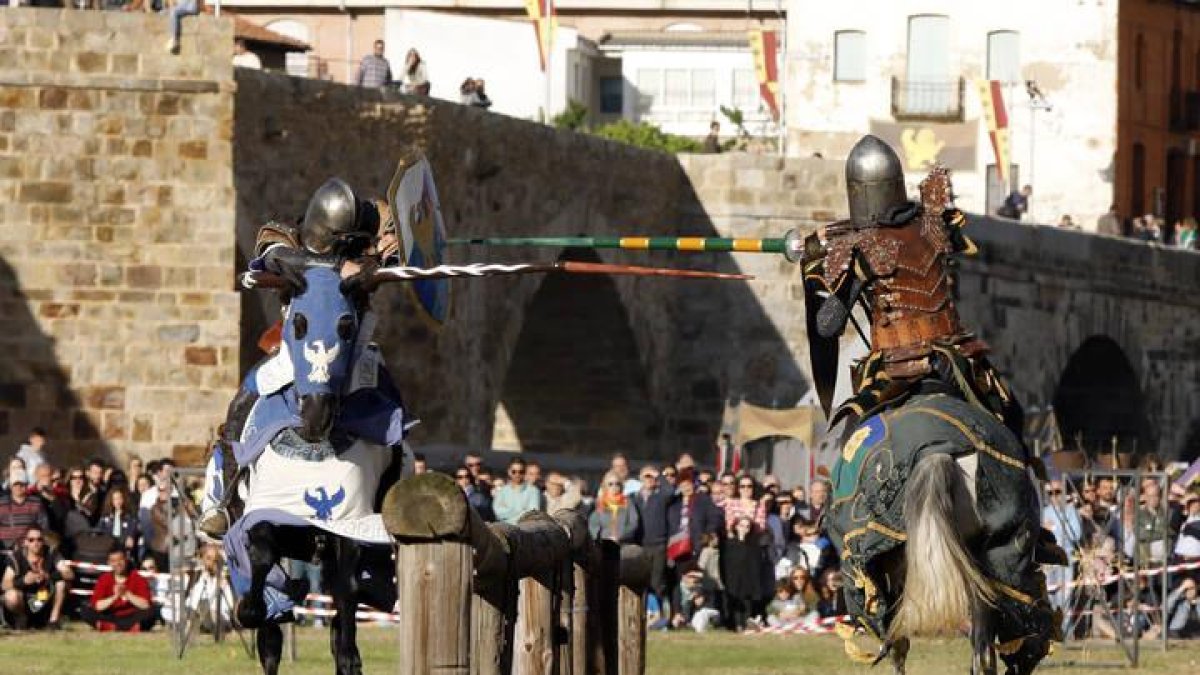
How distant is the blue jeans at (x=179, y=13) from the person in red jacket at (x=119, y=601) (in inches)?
292

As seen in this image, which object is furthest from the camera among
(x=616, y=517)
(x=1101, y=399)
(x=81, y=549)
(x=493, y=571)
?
(x=1101, y=399)

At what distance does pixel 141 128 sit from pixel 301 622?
7.57 m

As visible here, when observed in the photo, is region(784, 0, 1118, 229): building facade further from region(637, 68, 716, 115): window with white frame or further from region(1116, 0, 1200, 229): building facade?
region(637, 68, 716, 115): window with white frame

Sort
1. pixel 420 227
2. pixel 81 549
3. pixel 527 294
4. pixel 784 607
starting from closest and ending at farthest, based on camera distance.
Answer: pixel 420 227
pixel 81 549
pixel 784 607
pixel 527 294

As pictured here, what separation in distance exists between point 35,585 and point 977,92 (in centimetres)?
5029

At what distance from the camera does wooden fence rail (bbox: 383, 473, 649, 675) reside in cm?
1147

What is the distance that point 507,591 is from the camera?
12.7m

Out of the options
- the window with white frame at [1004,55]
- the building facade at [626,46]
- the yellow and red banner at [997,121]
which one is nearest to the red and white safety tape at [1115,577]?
the yellow and red banner at [997,121]

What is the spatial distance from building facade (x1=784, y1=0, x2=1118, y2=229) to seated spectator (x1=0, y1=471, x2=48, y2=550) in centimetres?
4728

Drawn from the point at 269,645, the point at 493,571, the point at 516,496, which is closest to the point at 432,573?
the point at 493,571

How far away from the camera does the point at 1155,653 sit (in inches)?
889

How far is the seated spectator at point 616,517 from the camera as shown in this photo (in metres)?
27.5

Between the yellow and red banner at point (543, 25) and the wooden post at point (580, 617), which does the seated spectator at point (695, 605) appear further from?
the yellow and red banner at point (543, 25)

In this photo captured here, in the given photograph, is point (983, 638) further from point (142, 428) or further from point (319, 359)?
point (142, 428)
